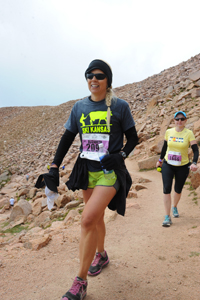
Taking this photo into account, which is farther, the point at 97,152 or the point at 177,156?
the point at 177,156

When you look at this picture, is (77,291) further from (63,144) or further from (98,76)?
(98,76)

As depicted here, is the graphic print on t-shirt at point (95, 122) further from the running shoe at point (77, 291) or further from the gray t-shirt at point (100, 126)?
the running shoe at point (77, 291)

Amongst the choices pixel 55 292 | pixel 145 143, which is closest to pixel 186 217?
pixel 55 292

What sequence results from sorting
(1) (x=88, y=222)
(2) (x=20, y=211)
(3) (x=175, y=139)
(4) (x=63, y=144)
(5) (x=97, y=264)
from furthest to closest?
(2) (x=20, y=211) → (3) (x=175, y=139) → (5) (x=97, y=264) → (4) (x=63, y=144) → (1) (x=88, y=222)

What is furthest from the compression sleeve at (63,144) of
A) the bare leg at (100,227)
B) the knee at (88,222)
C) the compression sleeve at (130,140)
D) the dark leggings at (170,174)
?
the dark leggings at (170,174)

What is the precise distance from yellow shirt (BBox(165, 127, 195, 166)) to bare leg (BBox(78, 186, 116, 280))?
2.62m

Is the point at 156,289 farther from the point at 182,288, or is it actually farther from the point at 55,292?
the point at 55,292

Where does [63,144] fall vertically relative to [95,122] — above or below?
below

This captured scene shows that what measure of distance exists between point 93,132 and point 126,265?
77.2 inches

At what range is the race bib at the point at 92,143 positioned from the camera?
2.60m

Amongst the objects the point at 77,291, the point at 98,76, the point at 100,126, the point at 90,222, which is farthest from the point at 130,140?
the point at 77,291

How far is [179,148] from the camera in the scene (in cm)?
475

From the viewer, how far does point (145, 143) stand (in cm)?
1296

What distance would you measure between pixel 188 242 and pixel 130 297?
5.53 ft
